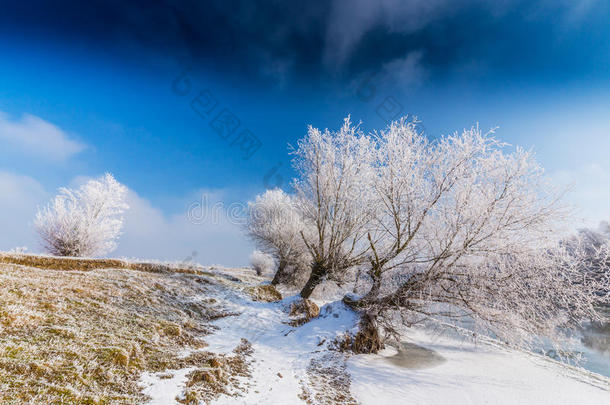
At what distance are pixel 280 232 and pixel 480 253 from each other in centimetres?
1740

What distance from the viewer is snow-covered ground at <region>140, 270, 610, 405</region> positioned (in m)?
6.26

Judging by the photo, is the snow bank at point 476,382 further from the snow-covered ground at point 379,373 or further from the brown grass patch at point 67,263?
the brown grass patch at point 67,263

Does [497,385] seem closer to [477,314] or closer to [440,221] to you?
[477,314]

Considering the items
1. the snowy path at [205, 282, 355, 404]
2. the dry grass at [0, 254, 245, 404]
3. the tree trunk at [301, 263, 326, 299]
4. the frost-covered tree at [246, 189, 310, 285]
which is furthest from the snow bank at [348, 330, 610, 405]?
the frost-covered tree at [246, 189, 310, 285]

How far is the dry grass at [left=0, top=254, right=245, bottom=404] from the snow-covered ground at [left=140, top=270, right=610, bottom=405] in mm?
572

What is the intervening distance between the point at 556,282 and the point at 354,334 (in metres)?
6.47

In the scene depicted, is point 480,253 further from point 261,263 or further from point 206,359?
point 261,263

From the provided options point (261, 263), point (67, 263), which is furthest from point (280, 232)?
point (261, 263)

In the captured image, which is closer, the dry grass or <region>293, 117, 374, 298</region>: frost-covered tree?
the dry grass

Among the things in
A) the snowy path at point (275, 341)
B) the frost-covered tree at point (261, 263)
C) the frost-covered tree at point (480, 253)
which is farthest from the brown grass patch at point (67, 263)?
the frost-covered tree at point (261, 263)

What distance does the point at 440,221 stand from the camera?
970 centimetres

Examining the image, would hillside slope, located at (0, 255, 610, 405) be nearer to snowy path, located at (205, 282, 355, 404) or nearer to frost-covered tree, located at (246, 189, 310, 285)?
snowy path, located at (205, 282, 355, 404)

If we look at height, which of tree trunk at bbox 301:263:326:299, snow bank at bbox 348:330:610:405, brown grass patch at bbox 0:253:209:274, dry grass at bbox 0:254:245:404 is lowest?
snow bank at bbox 348:330:610:405

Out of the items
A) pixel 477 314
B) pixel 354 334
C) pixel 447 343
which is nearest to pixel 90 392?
pixel 354 334
